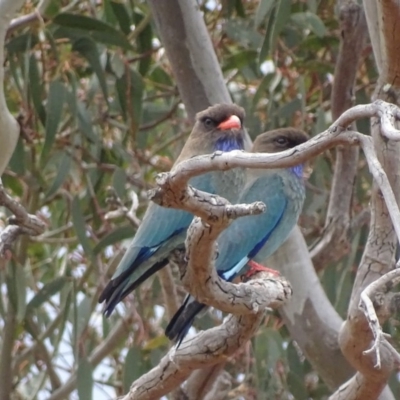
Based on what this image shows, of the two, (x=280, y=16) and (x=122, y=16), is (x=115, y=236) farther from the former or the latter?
(x=280, y=16)

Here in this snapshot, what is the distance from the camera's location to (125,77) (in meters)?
3.40

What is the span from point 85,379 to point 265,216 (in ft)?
2.36

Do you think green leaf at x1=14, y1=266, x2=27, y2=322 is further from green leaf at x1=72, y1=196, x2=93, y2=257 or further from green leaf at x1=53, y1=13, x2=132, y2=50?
green leaf at x1=53, y1=13, x2=132, y2=50

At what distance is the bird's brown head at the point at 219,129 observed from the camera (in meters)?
3.22

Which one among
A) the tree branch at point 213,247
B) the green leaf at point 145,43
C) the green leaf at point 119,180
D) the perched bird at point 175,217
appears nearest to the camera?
the tree branch at point 213,247

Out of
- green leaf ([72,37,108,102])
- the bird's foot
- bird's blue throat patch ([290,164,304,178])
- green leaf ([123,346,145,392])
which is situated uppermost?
green leaf ([72,37,108,102])

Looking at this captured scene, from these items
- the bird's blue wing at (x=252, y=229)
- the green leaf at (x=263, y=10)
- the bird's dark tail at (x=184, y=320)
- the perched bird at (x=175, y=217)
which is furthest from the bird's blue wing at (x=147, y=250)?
the green leaf at (x=263, y=10)

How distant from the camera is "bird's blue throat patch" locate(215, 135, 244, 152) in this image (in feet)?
10.7

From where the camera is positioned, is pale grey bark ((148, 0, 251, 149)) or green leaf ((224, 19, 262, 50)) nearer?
pale grey bark ((148, 0, 251, 149))

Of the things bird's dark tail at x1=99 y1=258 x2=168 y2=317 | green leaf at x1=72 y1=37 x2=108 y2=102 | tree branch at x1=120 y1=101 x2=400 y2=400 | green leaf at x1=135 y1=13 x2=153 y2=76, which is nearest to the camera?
tree branch at x1=120 y1=101 x2=400 y2=400

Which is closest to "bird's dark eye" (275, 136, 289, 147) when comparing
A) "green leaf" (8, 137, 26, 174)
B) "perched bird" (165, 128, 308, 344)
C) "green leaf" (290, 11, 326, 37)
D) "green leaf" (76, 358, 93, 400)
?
"perched bird" (165, 128, 308, 344)

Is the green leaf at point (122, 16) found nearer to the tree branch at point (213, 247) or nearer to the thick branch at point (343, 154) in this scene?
the thick branch at point (343, 154)

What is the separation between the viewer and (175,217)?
10.1ft

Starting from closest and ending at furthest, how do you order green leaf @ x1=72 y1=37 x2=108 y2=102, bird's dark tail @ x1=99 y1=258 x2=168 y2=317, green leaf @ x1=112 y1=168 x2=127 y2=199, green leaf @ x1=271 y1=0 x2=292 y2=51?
bird's dark tail @ x1=99 y1=258 x2=168 y2=317 → green leaf @ x1=271 y1=0 x2=292 y2=51 → green leaf @ x1=72 y1=37 x2=108 y2=102 → green leaf @ x1=112 y1=168 x2=127 y2=199
